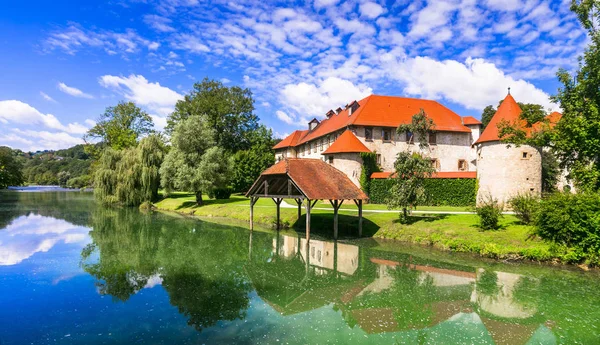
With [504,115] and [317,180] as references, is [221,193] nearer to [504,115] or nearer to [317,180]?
[317,180]

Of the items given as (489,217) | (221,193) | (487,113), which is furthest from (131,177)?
(487,113)

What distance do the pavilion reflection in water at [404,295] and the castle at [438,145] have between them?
13047 mm

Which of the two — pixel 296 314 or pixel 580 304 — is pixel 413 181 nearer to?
pixel 580 304

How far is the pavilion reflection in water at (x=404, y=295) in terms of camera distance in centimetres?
927

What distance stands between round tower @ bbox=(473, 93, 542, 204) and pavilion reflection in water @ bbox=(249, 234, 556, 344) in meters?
12.5

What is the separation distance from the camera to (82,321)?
9148 mm

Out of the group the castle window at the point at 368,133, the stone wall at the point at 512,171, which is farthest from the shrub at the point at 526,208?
the castle window at the point at 368,133

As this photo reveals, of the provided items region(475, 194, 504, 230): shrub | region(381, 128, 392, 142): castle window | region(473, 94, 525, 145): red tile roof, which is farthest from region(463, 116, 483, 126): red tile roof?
region(475, 194, 504, 230): shrub

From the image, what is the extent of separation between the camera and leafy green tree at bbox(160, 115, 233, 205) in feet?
117

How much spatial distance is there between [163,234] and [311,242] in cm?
1014

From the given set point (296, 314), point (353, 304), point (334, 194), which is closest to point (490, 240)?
point (334, 194)

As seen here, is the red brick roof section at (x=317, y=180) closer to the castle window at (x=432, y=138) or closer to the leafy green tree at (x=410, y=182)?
the leafy green tree at (x=410, y=182)

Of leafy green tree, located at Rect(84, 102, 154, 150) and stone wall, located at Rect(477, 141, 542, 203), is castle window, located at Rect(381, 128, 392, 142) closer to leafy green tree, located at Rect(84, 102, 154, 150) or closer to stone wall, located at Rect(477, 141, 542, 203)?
stone wall, located at Rect(477, 141, 542, 203)

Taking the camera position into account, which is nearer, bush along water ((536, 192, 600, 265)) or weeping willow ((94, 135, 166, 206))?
bush along water ((536, 192, 600, 265))
